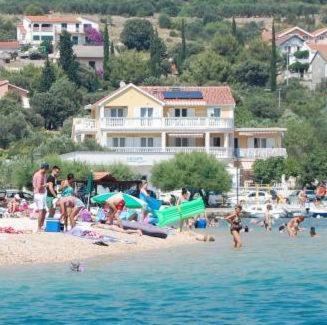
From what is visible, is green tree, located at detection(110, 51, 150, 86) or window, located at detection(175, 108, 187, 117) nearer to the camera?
window, located at detection(175, 108, 187, 117)

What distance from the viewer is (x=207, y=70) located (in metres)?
134

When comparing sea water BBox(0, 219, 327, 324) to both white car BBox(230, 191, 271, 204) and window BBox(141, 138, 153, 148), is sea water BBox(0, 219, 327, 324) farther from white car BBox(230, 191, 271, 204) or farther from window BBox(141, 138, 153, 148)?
window BBox(141, 138, 153, 148)

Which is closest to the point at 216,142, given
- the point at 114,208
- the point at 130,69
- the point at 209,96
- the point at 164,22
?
the point at 209,96

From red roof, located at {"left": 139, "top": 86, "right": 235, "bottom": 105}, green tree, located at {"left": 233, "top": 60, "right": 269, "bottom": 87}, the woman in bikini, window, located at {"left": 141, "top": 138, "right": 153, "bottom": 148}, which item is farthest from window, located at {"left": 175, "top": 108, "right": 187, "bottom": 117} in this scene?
green tree, located at {"left": 233, "top": 60, "right": 269, "bottom": 87}

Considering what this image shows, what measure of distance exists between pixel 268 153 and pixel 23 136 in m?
26.1

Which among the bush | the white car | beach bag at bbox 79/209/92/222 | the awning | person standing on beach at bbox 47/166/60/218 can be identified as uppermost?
the bush

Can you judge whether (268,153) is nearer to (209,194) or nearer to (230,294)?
(209,194)

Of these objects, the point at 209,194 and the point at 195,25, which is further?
the point at 195,25

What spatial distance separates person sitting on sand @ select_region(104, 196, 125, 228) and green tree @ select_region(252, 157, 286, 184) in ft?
135

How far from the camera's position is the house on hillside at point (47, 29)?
17338cm

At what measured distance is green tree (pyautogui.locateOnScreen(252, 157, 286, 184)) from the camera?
83000 millimetres

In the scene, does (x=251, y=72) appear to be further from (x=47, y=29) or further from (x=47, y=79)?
(x=47, y=29)

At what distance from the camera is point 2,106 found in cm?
11831

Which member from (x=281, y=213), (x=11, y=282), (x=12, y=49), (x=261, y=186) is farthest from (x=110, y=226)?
(x=12, y=49)
